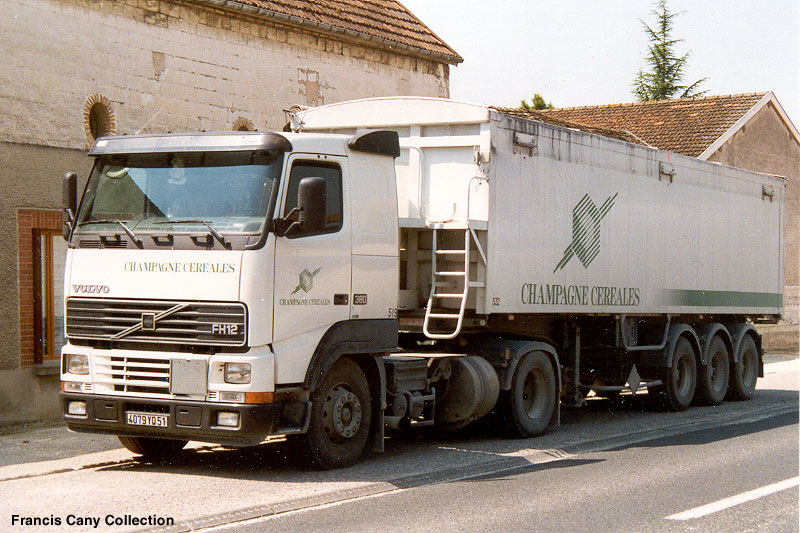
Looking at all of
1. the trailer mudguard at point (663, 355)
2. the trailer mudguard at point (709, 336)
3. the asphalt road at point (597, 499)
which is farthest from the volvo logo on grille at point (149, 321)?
the trailer mudguard at point (709, 336)

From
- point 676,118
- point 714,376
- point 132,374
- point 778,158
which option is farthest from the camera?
point 778,158

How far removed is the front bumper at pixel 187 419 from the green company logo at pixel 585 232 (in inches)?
203

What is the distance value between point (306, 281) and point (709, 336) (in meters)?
9.09

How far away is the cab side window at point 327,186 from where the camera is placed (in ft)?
31.2

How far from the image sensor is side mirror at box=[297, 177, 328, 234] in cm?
924

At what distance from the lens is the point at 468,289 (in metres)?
11.7

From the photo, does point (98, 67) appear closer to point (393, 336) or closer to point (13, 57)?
point (13, 57)

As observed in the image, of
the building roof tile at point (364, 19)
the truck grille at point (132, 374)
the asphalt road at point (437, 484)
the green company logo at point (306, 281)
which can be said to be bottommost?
the asphalt road at point (437, 484)

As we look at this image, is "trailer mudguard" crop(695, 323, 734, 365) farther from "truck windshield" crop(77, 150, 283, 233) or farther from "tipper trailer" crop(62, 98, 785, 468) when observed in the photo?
"truck windshield" crop(77, 150, 283, 233)

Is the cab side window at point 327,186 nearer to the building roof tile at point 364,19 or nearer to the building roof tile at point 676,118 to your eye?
the building roof tile at point 364,19

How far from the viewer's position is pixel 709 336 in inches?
659

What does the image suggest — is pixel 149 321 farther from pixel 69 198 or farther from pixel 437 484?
pixel 437 484

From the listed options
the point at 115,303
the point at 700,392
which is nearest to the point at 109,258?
the point at 115,303

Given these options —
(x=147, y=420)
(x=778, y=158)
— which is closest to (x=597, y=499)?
(x=147, y=420)
